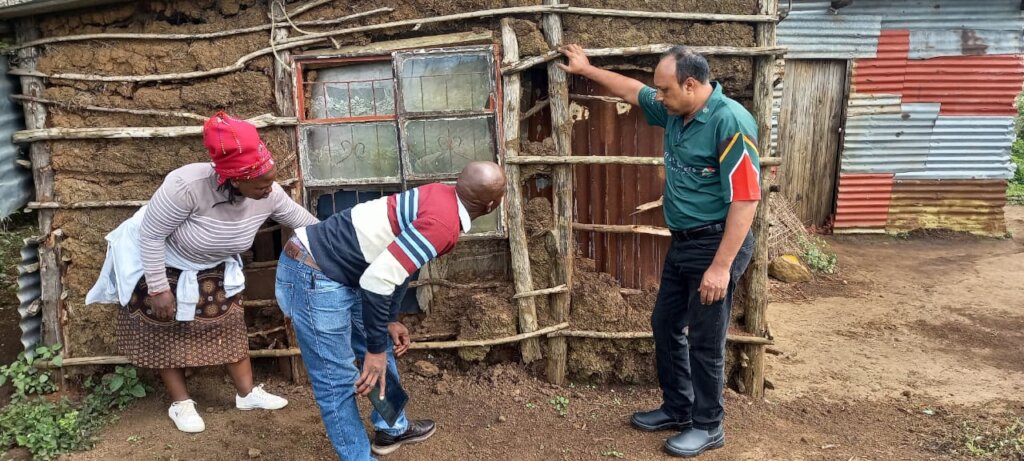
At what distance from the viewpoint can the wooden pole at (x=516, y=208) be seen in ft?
12.2

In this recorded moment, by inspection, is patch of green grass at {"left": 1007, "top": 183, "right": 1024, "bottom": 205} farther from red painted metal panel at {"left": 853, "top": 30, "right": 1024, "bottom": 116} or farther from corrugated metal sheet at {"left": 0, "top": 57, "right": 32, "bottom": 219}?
corrugated metal sheet at {"left": 0, "top": 57, "right": 32, "bottom": 219}

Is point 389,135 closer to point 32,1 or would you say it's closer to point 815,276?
point 32,1

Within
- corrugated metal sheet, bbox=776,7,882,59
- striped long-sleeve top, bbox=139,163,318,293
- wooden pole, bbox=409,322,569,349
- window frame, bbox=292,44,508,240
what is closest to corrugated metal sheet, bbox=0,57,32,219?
striped long-sleeve top, bbox=139,163,318,293

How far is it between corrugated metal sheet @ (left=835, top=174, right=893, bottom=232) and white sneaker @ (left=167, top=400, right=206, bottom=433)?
773 centimetres

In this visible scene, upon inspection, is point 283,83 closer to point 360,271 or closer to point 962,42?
point 360,271

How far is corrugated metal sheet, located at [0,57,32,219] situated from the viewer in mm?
3695

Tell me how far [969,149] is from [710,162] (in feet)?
23.4

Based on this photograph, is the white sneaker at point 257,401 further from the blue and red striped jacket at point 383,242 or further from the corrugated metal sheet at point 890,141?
the corrugated metal sheet at point 890,141

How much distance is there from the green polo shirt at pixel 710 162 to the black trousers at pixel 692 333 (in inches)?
5.9

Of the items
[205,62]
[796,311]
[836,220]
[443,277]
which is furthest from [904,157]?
[205,62]

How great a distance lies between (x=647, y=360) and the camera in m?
4.12

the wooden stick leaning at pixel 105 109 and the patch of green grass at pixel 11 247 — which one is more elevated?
the wooden stick leaning at pixel 105 109

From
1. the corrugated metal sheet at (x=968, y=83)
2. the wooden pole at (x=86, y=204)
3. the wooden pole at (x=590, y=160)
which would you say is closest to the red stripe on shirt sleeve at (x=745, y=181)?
the wooden pole at (x=590, y=160)

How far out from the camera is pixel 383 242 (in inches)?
111
